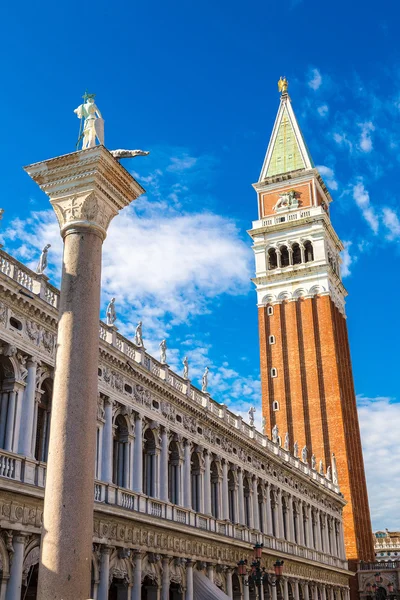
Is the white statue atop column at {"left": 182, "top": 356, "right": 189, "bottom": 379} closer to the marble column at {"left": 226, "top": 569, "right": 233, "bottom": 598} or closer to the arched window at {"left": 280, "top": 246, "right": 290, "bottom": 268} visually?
the marble column at {"left": 226, "top": 569, "right": 233, "bottom": 598}

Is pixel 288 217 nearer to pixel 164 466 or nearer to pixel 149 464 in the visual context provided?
pixel 164 466

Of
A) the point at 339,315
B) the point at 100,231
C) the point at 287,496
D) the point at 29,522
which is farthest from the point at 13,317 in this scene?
the point at 339,315

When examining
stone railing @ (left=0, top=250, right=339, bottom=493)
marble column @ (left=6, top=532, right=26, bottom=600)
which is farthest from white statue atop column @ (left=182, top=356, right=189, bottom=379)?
marble column @ (left=6, top=532, right=26, bottom=600)

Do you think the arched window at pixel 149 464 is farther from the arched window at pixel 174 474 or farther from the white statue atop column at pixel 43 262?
the white statue atop column at pixel 43 262

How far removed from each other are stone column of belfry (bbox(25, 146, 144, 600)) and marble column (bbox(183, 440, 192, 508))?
71.2 ft

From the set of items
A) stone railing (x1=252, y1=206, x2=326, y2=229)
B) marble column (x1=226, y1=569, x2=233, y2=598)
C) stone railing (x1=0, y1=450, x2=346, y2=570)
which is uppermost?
stone railing (x1=252, y1=206, x2=326, y2=229)

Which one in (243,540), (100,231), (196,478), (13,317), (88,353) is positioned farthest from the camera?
(243,540)

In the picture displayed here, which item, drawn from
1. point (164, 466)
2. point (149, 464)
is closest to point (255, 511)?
point (164, 466)

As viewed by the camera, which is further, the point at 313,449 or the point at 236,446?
the point at 313,449

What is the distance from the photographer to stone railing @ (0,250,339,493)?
71.4 feet

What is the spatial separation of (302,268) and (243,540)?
116 feet

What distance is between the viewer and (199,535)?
100 ft

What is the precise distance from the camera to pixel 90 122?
1149 centimetres

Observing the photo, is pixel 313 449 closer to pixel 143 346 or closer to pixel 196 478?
pixel 196 478
